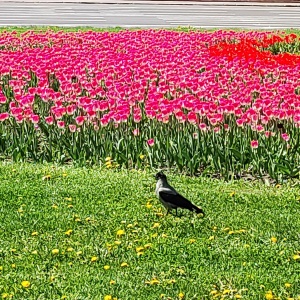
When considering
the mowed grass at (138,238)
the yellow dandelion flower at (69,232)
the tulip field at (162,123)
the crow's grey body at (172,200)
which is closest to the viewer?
the mowed grass at (138,238)

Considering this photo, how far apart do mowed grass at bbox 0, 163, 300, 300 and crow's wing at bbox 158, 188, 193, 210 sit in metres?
0.21

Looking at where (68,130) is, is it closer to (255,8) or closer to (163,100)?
(163,100)

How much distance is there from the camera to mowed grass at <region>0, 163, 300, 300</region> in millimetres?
5406

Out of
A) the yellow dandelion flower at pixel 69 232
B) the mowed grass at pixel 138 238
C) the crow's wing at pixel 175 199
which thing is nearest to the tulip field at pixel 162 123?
the mowed grass at pixel 138 238

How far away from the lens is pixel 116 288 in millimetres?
5363

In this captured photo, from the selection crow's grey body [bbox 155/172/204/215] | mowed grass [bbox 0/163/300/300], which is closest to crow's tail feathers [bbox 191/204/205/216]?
crow's grey body [bbox 155/172/204/215]

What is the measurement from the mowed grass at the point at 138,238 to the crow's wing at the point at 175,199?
205 millimetres

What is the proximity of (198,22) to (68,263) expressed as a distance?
57.2ft

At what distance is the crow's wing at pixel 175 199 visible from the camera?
20.9ft

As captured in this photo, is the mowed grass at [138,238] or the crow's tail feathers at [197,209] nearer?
the mowed grass at [138,238]

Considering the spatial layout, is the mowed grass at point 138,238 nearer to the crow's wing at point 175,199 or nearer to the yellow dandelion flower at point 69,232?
the yellow dandelion flower at point 69,232

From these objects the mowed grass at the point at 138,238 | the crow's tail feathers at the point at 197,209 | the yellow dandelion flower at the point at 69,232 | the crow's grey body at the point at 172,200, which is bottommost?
the mowed grass at the point at 138,238

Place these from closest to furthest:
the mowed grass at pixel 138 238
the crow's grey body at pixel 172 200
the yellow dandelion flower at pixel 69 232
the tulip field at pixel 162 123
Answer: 1. the mowed grass at pixel 138 238
2. the yellow dandelion flower at pixel 69 232
3. the crow's grey body at pixel 172 200
4. the tulip field at pixel 162 123

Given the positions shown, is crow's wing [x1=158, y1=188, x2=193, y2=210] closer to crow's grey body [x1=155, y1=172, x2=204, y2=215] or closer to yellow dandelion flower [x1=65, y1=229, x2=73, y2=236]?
crow's grey body [x1=155, y1=172, x2=204, y2=215]
